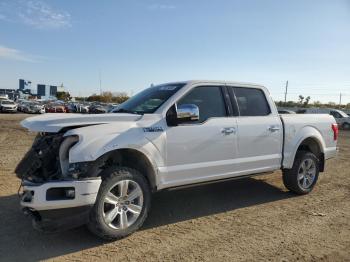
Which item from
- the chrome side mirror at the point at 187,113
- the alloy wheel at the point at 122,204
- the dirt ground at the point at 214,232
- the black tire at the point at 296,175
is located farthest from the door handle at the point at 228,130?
the black tire at the point at 296,175

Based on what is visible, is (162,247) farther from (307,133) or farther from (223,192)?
(307,133)

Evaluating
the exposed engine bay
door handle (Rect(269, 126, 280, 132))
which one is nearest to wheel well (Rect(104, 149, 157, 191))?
the exposed engine bay

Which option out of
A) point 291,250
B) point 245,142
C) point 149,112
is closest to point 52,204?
point 149,112

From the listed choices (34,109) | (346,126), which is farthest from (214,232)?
(34,109)

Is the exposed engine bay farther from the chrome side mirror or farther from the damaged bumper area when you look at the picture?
the chrome side mirror

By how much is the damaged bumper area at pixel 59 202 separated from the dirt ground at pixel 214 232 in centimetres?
34

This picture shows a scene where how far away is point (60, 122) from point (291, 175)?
4306mm

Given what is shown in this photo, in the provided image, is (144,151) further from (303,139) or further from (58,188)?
(303,139)

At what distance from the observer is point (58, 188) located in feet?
14.1

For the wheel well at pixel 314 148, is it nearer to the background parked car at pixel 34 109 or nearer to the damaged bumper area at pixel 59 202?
the damaged bumper area at pixel 59 202

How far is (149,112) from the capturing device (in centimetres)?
537

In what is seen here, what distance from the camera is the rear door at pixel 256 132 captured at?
6.14 metres

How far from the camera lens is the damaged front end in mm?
4258

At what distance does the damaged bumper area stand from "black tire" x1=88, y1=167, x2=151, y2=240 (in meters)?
0.13
